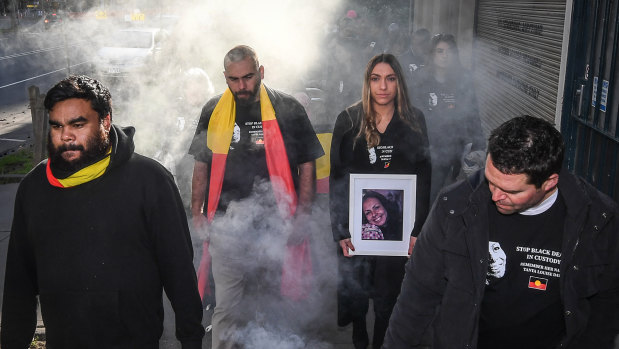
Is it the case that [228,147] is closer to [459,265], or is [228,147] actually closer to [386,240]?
[386,240]

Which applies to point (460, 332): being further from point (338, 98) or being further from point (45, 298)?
point (338, 98)

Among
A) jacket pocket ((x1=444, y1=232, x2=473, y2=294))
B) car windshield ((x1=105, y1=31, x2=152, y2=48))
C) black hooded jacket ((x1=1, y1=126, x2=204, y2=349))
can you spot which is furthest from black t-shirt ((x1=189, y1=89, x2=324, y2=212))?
car windshield ((x1=105, y1=31, x2=152, y2=48))

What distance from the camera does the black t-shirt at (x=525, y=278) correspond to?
221 cm

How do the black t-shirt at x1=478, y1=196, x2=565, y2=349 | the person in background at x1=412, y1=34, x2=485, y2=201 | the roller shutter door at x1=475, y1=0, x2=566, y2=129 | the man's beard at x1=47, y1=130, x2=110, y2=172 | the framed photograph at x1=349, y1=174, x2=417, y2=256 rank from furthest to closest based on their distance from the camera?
the roller shutter door at x1=475, y1=0, x2=566, y2=129, the person in background at x1=412, y1=34, x2=485, y2=201, the framed photograph at x1=349, y1=174, x2=417, y2=256, the man's beard at x1=47, y1=130, x2=110, y2=172, the black t-shirt at x1=478, y1=196, x2=565, y2=349

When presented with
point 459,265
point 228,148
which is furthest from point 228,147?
point 459,265

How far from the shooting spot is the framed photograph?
3611 mm

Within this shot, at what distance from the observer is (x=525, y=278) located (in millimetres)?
2234

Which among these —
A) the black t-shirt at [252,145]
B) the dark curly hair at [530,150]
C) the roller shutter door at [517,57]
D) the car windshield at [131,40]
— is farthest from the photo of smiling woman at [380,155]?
the car windshield at [131,40]

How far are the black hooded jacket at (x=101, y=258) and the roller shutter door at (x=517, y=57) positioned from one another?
393cm

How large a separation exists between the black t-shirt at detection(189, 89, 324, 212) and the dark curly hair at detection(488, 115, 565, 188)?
1862 mm

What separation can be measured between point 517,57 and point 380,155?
3.99 metres

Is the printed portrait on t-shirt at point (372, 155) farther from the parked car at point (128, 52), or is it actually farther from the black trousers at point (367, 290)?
the parked car at point (128, 52)

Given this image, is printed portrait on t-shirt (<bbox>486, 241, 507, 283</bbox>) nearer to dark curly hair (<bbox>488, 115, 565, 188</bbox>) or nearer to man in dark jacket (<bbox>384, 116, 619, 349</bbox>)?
man in dark jacket (<bbox>384, 116, 619, 349</bbox>)

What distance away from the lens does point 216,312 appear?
3717 mm
